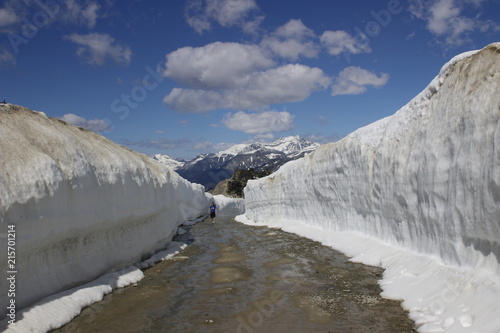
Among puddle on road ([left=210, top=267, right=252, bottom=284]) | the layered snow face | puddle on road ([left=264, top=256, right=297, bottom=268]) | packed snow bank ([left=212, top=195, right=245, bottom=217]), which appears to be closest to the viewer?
the layered snow face

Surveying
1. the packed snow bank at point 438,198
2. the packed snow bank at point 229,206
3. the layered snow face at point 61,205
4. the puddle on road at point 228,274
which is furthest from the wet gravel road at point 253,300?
the packed snow bank at point 229,206

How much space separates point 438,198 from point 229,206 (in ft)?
147

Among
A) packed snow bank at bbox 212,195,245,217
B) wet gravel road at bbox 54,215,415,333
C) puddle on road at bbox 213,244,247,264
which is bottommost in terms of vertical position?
wet gravel road at bbox 54,215,415,333

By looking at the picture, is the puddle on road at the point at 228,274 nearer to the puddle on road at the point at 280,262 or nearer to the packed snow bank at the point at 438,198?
the puddle on road at the point at 280,262

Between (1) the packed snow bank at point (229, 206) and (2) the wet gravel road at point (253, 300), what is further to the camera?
(1) the packed snow bank at point (229, 206)

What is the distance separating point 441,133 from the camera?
326 inches

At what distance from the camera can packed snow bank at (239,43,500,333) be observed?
20.4 ft

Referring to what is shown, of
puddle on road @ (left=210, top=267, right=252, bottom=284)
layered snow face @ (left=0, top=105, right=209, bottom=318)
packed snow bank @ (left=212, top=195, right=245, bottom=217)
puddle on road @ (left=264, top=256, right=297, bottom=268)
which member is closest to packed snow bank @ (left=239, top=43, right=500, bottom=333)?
puddle on road @ (left=264, top=256, right=297, bottom=268)

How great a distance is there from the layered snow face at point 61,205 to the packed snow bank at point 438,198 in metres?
6.71

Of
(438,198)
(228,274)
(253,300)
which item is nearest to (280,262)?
(228,274)

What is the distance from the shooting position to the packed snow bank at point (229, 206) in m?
50.8

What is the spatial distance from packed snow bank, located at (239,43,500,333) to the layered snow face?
6708mm

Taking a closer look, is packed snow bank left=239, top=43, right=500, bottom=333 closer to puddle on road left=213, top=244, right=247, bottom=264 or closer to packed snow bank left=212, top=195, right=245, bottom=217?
puddle on road left=213, top=244, right=247, bottom=264

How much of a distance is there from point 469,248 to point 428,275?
115cm
